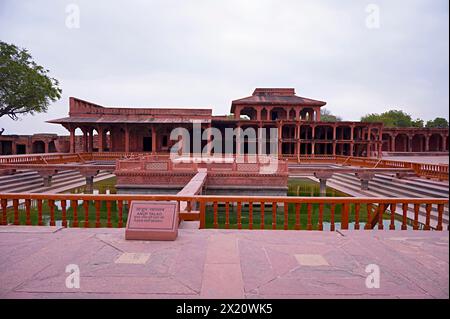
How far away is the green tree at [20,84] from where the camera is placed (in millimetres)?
27922

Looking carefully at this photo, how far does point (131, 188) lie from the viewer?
15.7 metres

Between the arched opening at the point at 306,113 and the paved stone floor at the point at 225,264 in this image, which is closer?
the paved stone floor at the point at 225,264

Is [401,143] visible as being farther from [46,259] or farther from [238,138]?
[46,259]

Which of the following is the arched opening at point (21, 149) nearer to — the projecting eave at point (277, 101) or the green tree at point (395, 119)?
the projecting eave at point (277, 101)

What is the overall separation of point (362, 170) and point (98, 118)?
26.2 meters

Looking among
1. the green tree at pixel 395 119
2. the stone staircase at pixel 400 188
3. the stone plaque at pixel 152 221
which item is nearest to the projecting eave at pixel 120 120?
the stone staircase at pixel 400 188

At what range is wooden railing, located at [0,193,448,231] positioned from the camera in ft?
17.9

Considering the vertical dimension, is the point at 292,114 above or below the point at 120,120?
above

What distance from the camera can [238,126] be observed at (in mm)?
32438

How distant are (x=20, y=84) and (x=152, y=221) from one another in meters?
32.4

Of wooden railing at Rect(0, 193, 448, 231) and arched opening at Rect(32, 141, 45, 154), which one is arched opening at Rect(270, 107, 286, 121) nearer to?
wooden railing at Rect(0, 193, 448, 231)

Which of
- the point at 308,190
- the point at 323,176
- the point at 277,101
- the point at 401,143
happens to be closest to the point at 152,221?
the point at 323,176

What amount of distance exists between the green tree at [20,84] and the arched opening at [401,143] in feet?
160

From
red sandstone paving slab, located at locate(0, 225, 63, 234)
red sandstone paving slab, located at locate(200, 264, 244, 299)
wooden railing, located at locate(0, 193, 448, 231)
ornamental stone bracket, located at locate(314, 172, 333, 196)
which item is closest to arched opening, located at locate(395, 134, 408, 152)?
ornamental stone bracket, located at locate(314, 172, 333, 196)
